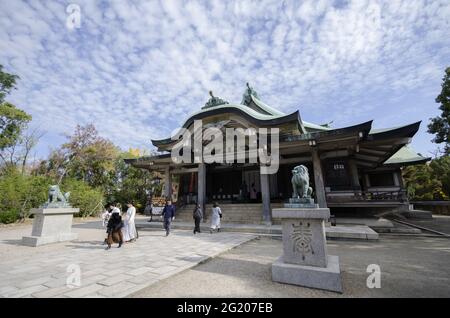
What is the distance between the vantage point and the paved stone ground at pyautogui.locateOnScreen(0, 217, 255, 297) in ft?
12.1

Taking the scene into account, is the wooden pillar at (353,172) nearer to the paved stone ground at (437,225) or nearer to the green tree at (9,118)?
the paved stone ground at (437,225)

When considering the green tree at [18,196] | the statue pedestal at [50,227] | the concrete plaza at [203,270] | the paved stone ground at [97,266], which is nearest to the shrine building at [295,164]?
the concrete plaza at [203,270]

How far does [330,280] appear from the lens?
3.66m

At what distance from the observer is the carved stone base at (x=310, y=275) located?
364cm

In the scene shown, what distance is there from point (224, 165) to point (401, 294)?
13885 mm

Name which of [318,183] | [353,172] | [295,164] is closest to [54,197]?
[318,183]

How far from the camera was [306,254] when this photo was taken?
4.03 m

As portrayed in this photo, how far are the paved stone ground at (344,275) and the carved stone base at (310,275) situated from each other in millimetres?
106

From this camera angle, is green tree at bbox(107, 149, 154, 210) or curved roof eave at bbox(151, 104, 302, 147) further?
green tree at bbox(107, 149, 154, 210)

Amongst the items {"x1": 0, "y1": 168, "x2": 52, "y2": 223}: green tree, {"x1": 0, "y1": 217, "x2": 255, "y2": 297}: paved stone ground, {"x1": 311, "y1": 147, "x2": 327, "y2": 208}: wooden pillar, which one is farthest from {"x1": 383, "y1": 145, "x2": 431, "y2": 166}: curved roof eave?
{"x1": 0, "y1": 168, "x2": 52, "y2": 223}: green tree

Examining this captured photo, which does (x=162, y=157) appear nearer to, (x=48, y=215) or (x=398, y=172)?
(x=48, y=215)

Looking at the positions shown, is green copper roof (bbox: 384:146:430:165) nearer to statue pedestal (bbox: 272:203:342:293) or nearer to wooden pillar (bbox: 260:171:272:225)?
wooden pillar (bbox: 260:171:272:225)

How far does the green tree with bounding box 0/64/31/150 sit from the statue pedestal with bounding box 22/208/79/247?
17.9 metres

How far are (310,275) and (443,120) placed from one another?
1930cm
